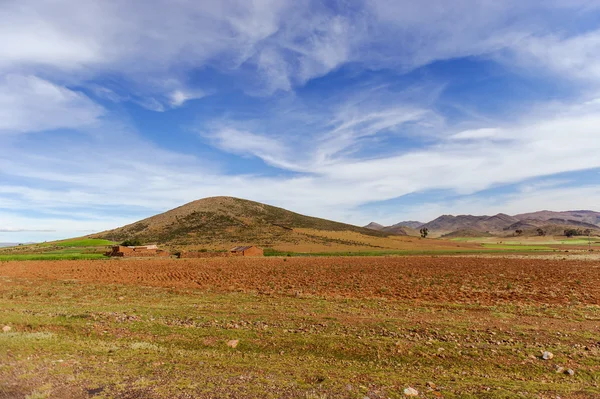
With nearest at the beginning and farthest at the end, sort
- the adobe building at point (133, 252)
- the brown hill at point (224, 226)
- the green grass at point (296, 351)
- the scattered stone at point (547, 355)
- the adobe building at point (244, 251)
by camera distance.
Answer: the green grass at point (296, 351) < the scattered stone at point (547, 355) < the adobe building at point (133, 252) < the adobe building at point (244, 251) < the brown hill at point (224, 226)

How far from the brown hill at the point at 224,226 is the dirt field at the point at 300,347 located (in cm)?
8585

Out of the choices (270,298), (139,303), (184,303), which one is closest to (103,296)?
(139,303)

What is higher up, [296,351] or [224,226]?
[224,226]

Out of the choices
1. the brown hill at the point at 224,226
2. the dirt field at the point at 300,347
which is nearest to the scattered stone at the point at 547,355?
the dirt field at the point at 300,347

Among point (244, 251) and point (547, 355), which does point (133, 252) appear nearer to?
point (244, 251)

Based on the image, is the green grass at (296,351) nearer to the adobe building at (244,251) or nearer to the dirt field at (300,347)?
the dirt field at (300,347)

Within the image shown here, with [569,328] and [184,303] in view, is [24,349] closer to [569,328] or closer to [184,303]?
[184,303]

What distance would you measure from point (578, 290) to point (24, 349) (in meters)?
30.5

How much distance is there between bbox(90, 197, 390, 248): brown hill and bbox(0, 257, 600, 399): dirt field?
85846 mm

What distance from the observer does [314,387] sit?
24.1 feet

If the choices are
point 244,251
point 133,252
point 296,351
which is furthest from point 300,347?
point 133,252

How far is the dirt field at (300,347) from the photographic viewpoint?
737 centimetres

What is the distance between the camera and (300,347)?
10.5 m

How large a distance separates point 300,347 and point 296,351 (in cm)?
31
